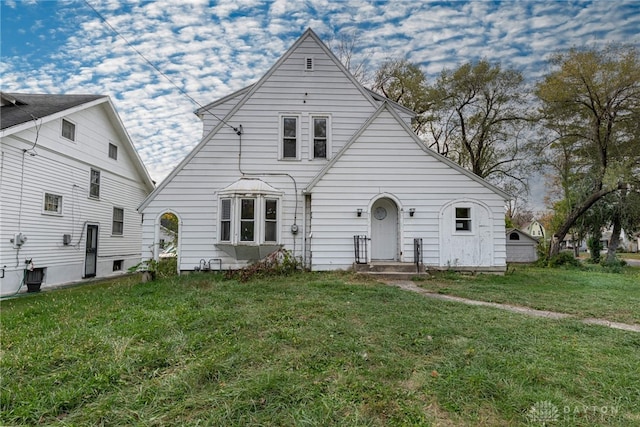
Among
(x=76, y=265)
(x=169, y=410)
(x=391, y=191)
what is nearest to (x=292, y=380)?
(x=169, y=410)

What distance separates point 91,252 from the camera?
14070 millimetres

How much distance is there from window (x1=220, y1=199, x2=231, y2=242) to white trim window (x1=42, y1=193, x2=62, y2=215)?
662cm

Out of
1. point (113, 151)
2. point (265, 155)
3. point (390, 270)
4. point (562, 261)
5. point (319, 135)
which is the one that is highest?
point (113, 151)

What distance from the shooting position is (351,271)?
10070mm

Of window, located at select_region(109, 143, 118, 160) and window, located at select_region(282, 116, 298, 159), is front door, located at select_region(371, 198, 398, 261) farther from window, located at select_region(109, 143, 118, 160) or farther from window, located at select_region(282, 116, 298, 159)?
window, located at select_region(109, 143, 118, 160)

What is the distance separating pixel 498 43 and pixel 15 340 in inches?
617

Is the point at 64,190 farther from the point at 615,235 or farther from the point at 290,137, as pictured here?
the point at 615,235

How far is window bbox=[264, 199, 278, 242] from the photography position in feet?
34.0

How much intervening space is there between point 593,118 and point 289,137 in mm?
15731

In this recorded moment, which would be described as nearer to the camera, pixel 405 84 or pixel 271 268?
pixel 271 268

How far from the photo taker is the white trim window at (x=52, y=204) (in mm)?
11509

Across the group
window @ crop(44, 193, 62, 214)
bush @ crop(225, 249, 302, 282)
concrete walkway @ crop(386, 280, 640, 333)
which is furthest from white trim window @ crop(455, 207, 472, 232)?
window @ crop(44, 193, 62, 214)

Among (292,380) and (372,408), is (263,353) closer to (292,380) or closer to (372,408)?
(292,380)

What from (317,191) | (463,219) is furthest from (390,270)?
(317,191)
